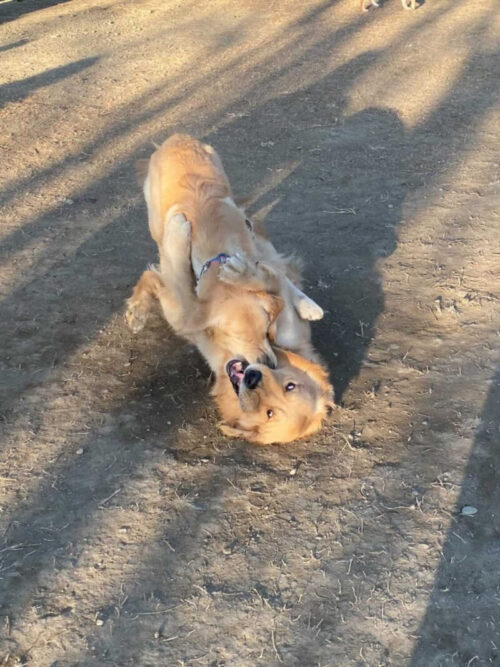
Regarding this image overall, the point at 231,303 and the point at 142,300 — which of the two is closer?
the point at 231,303

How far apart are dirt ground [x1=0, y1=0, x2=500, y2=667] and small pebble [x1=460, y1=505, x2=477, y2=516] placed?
0.06 ft

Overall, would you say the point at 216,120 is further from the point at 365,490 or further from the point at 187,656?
the point at 187,656

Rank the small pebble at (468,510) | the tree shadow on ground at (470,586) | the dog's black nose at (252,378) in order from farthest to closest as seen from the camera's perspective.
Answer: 1. the dog's black nose at (252,378)
2. the small pebble at (468,510)
3. the tree shadow on ground at (470,586)

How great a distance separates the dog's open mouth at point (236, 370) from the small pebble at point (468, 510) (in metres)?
1.26

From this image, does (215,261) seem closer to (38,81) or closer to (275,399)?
(275,399)

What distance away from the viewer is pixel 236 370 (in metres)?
3.66

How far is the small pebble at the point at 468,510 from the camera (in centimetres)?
315

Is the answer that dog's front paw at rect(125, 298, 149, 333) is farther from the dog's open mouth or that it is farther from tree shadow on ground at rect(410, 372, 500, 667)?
tree shadow on ground at rect(410, 372, 500, 667)

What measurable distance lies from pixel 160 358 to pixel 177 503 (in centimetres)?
116

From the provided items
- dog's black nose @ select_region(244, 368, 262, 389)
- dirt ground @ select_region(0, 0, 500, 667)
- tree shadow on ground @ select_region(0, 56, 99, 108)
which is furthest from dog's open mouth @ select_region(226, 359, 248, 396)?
tree shadow on ground @ select_region(0, 56, 99, 108)

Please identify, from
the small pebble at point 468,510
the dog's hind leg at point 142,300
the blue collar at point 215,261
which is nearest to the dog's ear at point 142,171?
the dog's hind leg at point 142,300

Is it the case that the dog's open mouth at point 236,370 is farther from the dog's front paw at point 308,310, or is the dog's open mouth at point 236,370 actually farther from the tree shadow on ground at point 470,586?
the tree shadow on ground at point 470,586

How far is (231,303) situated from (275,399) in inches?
25.3

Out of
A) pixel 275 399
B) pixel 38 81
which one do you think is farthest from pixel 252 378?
pixel 38 81
